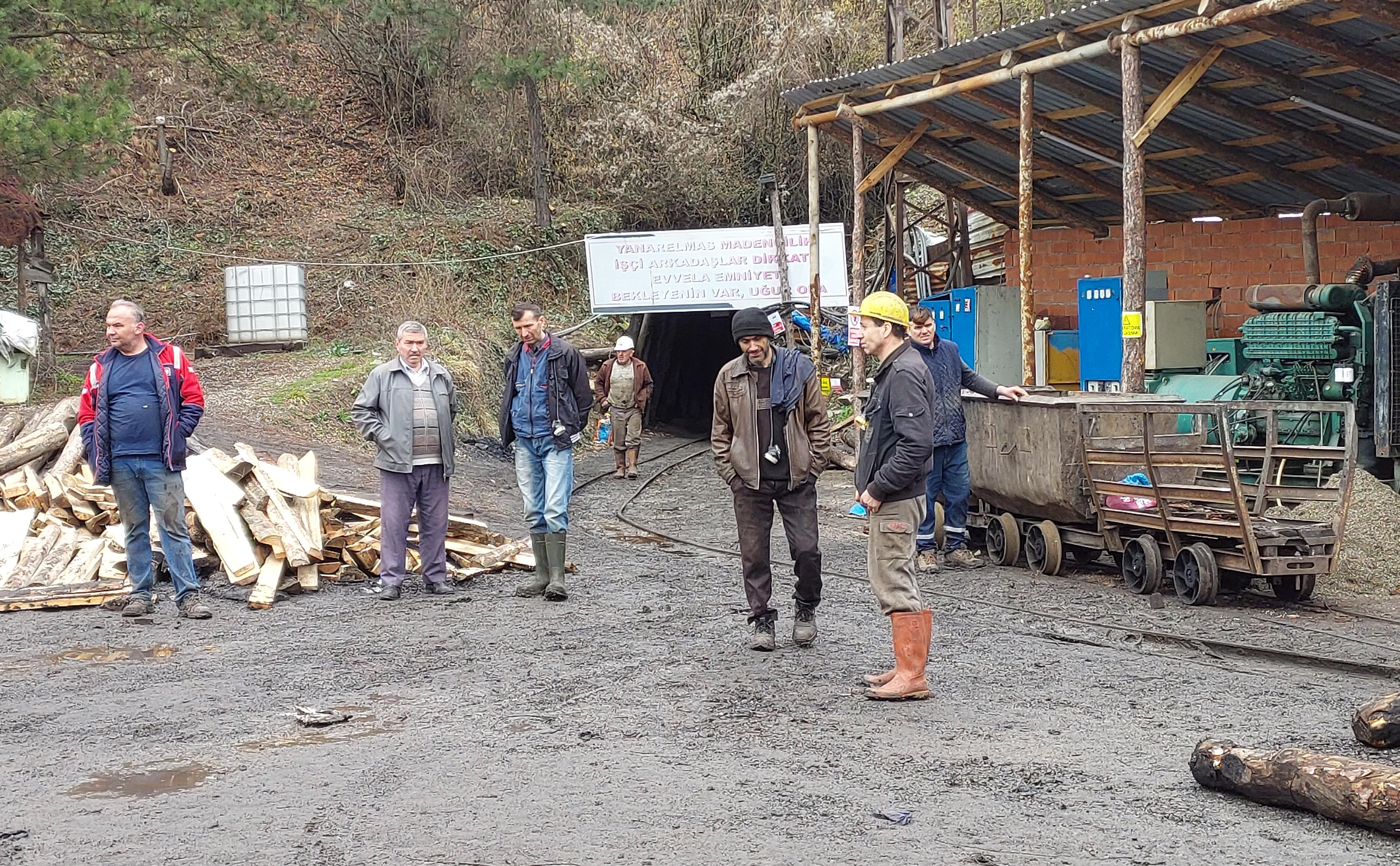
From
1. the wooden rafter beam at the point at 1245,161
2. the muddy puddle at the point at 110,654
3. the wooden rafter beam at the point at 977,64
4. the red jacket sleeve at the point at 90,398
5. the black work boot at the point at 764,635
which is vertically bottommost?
the muddy puddle at the point at 110,654

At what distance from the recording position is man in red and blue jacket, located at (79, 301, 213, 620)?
30.2ft

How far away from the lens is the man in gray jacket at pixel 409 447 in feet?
33.1

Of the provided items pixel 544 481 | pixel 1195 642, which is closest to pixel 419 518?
pixel 544 481

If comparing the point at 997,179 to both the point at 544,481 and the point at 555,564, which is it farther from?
the point at 555,564

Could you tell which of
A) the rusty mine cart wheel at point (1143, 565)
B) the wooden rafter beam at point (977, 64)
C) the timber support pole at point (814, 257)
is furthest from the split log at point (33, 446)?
the wooden rafter beam at point (977, 64)

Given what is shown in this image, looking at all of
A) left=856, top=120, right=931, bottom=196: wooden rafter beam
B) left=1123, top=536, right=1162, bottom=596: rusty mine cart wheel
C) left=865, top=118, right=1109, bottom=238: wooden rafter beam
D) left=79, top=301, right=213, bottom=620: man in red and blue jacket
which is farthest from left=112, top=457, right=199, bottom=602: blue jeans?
left=865, top=118, right=1109, bottom=238: wooden rafter beam

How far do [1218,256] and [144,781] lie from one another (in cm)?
1698

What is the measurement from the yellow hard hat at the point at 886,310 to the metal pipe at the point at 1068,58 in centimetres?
597

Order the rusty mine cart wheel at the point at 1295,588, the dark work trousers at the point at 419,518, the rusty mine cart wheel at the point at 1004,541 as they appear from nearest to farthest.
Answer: the rusty mine cart wheel at the point at 1295,588 → the dark work trousers at the point at 419,518 → the rusty mine cart wheel at the point at 1004,541

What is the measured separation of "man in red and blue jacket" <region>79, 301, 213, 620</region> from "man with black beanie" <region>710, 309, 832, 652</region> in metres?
3.74

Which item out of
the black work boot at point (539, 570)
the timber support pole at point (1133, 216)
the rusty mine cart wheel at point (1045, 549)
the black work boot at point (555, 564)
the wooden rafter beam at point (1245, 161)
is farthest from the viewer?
the wooden rafter beam at point (1245, 161)

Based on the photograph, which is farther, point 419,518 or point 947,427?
point 947,427

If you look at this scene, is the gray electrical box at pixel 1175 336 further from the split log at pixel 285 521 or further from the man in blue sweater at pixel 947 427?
the split log at pixel 285 521

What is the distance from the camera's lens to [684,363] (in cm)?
3178
